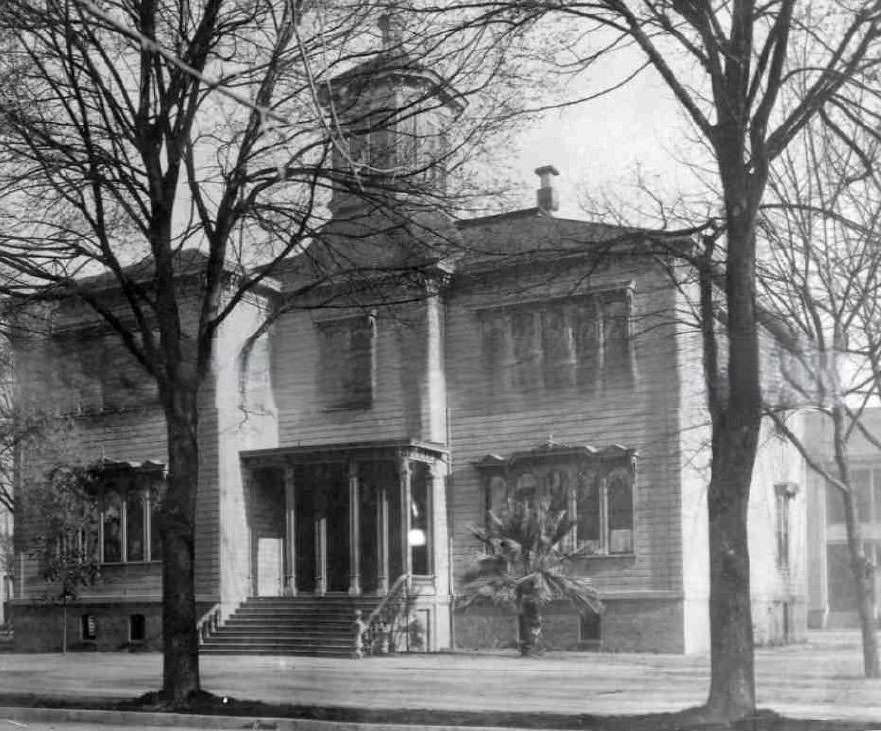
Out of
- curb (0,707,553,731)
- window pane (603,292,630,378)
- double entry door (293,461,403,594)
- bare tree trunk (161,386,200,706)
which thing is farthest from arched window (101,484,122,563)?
curb (0,707,553,731)

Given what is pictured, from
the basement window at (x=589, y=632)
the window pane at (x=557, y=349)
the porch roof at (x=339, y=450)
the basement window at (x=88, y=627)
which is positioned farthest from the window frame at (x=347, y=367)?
the basement window at (x=88, y=627)

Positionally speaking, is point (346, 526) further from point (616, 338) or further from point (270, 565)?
point (616, 338)

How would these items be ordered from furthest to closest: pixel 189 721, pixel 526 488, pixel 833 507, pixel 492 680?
pixel 833 507
pixel 526 488
pixel 492 680
pixel 189 721

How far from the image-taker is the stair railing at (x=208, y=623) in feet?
81.0

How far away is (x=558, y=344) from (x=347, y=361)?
4809 millimetres

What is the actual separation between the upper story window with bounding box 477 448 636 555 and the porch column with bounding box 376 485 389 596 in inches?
84.5

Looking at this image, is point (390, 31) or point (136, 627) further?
point (136, 627)

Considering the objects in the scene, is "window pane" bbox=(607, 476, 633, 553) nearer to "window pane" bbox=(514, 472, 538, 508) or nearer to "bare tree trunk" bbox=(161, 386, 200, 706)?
Result: "window pane" bbox=(514, 472, 538, 508)

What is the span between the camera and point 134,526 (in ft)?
88.0

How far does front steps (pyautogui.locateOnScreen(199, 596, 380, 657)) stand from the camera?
2353cm

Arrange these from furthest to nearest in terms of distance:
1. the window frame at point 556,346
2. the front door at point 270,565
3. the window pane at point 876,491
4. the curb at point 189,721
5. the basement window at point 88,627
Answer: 1. the window pane at point 876,491
2. the basement window at point 88,627
3. the front door at point 270,565
4. the window frame at point 556,346
5. the curb at point 189,721

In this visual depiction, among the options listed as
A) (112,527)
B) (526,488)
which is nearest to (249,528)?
(112,527)

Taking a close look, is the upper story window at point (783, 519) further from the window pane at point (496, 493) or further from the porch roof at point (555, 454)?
the window pane at point (496, 493)

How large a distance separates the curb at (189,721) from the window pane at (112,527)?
42.5 ft
